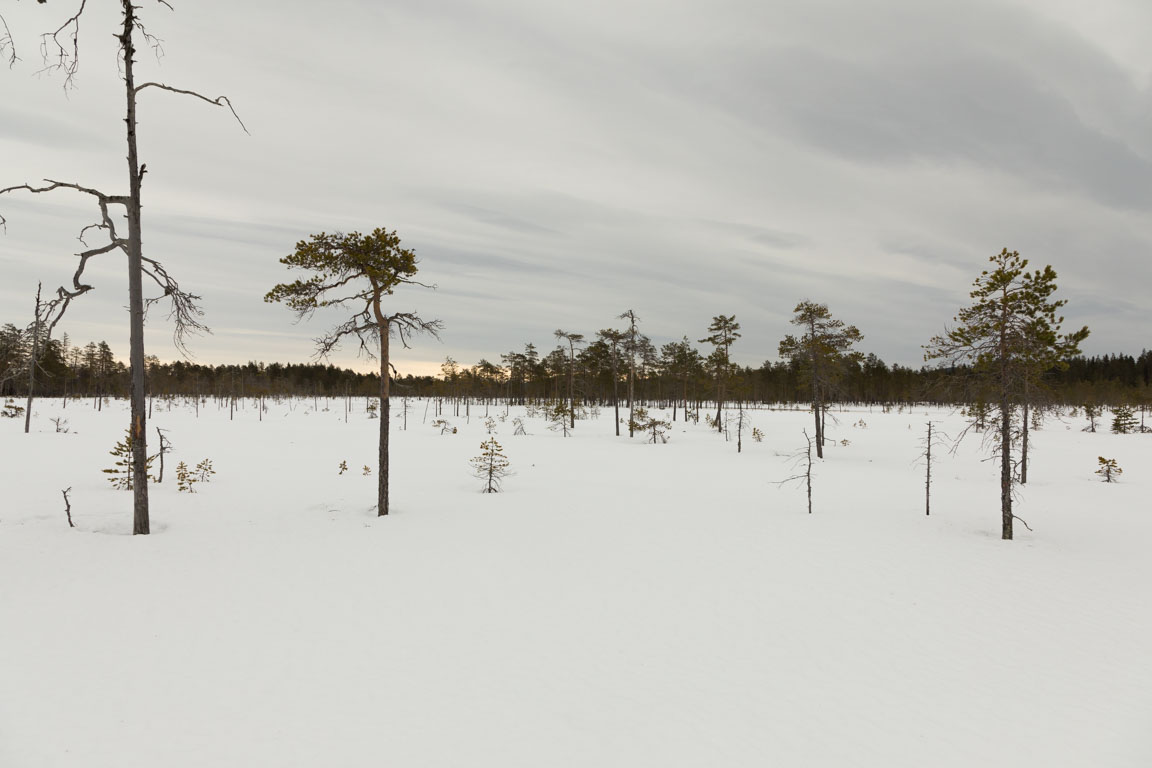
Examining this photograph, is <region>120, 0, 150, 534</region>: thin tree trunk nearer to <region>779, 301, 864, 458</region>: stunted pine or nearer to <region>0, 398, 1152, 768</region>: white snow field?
<region>0, 398, 1152, 768</region>: white snow field

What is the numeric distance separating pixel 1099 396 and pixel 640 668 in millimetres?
108120

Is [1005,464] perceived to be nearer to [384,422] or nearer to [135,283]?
[384,422]

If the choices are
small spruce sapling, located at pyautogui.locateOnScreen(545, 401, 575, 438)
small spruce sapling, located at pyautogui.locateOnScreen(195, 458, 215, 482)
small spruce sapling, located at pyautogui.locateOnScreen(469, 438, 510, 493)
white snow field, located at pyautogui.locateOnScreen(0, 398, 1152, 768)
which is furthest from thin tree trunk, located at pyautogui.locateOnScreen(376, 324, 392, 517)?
small spruce sapling, located at pyautogui.locateOnScreen(545, 401, 575, 438)

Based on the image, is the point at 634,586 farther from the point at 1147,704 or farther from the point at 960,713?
the point at 1147,704

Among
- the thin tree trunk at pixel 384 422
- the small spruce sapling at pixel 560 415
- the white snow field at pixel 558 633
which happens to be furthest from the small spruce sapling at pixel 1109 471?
the small spruce sapling at pixel 560 415

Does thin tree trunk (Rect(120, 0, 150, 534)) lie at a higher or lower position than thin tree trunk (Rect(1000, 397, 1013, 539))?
higher

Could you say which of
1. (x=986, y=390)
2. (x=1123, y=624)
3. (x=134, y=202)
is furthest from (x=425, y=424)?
(x=1123, y=624)

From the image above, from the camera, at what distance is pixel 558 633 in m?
9.04

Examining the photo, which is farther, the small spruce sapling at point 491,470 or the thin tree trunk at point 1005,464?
the small spruce sapling at point 491,470

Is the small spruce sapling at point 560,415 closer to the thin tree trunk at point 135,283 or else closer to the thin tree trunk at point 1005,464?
the thin tree trunk at point 1005,464

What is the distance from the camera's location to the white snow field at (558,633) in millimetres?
6113

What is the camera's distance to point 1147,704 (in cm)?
734

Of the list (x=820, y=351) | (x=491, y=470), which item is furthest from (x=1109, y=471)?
(x=491, y=470)

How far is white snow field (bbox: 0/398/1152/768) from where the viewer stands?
20.1 feet
